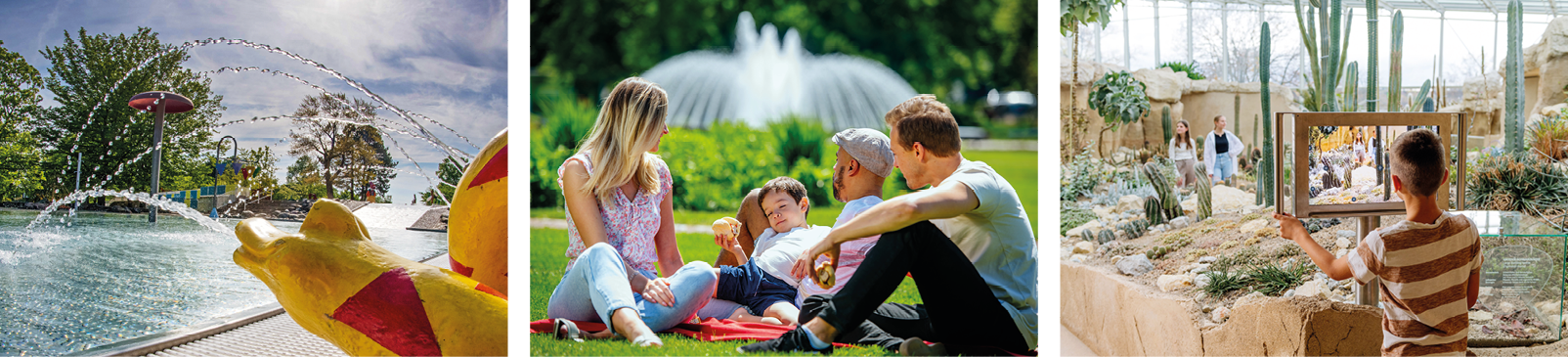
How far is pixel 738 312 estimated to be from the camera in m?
3.09

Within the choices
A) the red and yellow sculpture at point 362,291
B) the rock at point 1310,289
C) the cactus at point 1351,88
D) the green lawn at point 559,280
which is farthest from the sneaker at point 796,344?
the cactus at point 1351,88

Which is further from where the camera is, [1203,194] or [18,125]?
[1203,194]

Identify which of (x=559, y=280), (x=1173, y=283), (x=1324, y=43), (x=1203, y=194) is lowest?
(x=1173, y=283)

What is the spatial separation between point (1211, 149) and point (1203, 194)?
32 centimetres

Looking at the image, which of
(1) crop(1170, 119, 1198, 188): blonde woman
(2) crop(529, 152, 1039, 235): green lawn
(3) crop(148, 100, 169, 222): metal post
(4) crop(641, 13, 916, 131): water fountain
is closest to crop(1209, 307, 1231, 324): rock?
(2) crop(529, 152, 1039, 235): green lawn

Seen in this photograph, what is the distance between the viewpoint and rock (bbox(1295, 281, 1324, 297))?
13.2 feet

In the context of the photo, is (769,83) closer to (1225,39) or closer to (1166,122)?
(1166,122)

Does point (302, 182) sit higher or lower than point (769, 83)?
lower

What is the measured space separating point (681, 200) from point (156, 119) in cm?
202

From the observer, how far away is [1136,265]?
462cm

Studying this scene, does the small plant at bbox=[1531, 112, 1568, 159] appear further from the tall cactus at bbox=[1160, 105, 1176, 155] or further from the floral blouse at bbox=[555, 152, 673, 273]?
the floral blouse at bbox=[555, 152, 673, 273]

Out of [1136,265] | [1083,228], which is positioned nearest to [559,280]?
[1136,265]

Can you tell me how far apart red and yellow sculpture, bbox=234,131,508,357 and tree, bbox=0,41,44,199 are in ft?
2.45

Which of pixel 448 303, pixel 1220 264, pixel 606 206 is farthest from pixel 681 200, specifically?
pixel 1220 264
